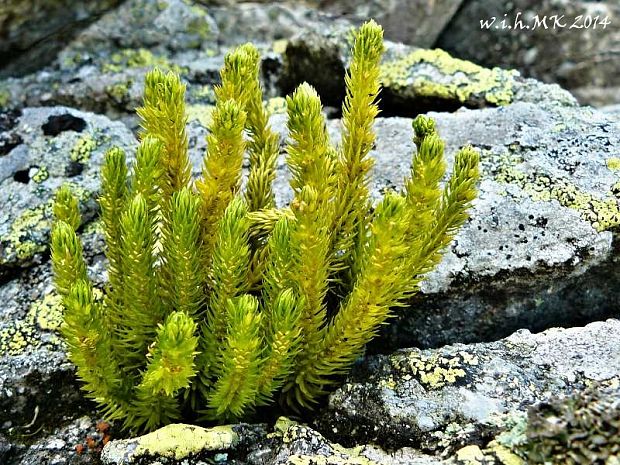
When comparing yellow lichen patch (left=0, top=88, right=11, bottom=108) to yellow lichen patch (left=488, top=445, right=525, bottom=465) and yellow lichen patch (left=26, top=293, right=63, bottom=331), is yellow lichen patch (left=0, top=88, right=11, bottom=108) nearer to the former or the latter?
yellow lichen patch (left=26, top=293, right=63, bottom=331)

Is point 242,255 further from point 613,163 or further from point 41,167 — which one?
point 613,163

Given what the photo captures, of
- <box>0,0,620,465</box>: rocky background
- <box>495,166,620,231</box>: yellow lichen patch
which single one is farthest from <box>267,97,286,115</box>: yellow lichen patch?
<box>495,166,620,231</box>: yellow lichen patch

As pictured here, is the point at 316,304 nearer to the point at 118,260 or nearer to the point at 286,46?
the point at 118,260

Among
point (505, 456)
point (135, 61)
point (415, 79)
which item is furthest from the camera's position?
point (135, 61)

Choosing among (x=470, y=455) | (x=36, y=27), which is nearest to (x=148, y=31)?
(x=36, y=27)

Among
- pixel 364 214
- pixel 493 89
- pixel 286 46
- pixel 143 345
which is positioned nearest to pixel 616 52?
pixel 493 89
